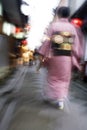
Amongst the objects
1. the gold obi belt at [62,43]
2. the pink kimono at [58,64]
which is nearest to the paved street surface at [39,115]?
the pink kimono at [58,64]

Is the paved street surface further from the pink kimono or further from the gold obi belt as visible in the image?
the gold obi belt

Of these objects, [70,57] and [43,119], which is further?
[70,57]

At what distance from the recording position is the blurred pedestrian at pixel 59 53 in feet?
27.9

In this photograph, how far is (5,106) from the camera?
8.27 metres

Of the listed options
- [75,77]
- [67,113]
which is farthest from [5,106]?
[75,77]

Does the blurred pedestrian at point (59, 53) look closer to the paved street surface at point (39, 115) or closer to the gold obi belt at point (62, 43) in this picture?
the gold obi belt at point (62, 43)

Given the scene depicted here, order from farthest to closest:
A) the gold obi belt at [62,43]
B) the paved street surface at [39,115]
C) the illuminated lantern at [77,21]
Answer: the illuminated lantern at [77,21]
the gold obi belt at [62,43]
the paved street surface at [39,115]

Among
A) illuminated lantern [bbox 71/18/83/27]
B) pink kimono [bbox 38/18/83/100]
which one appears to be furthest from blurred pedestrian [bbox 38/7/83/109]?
illuminated lantern [bbox 71/18/83/27]

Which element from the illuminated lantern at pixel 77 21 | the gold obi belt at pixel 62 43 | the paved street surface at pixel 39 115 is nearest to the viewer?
the paved street surface at pixel 39 115

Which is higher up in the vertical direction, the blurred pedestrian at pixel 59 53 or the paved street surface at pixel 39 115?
the blurred pedestrian at pixel 59 53

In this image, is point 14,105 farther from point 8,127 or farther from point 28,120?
point 8,127

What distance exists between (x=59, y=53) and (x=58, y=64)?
27cm

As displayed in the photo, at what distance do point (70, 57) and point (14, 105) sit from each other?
1.82 m

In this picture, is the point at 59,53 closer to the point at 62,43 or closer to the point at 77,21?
the point at 62,43
